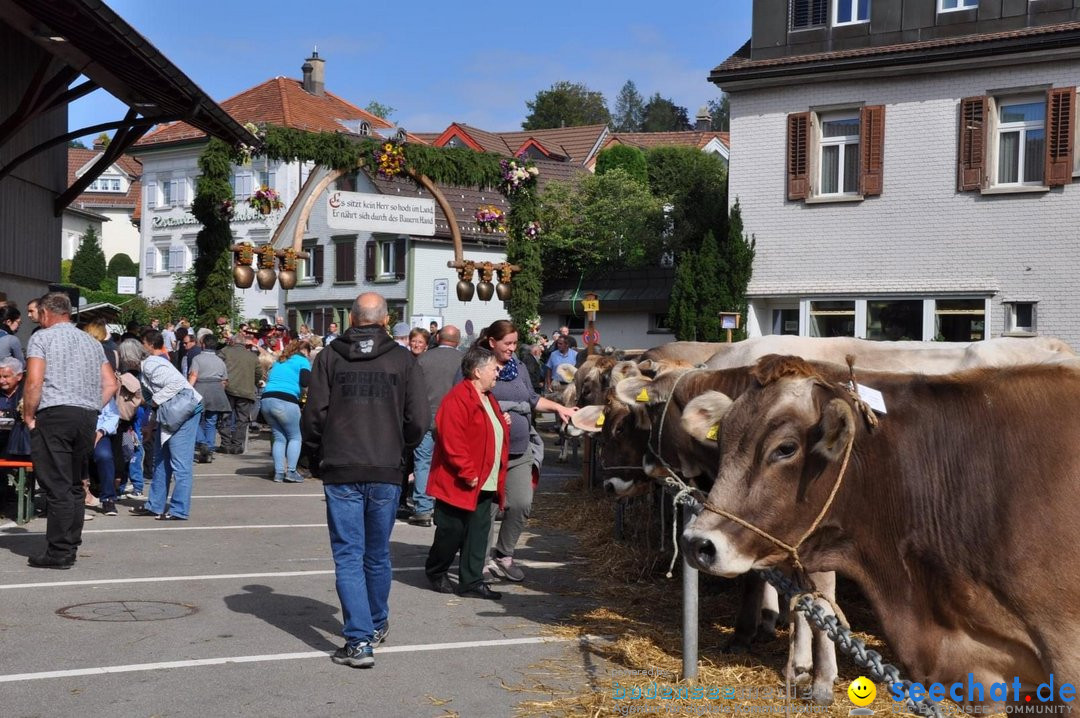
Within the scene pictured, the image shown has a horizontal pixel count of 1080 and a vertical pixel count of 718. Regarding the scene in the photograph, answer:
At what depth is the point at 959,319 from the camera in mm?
25172

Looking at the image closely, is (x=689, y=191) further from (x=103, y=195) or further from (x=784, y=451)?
(x=103, y=195)

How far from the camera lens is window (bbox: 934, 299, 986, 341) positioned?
977 inches

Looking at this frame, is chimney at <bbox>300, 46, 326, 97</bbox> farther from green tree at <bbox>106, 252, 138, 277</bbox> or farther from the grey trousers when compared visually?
the grey trousers

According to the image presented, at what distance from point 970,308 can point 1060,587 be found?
22.3 m

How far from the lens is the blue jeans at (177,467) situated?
41.5 ft

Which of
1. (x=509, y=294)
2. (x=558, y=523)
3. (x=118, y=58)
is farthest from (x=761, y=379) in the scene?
(x=509, y=294)

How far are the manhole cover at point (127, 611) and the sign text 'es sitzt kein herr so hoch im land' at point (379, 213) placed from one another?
10.7m

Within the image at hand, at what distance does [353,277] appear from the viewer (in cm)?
5309

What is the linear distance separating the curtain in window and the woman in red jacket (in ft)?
61.3

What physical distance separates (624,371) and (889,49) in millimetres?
17792

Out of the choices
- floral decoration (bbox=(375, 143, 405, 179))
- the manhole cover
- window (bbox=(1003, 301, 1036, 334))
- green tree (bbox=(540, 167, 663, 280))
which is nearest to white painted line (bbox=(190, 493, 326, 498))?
the manhole cover

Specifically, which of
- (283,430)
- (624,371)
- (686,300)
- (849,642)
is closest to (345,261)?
(686,300)

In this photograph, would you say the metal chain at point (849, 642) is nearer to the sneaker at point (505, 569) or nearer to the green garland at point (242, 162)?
the sneaker at point (505, 569)

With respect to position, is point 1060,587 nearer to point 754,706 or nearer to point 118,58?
point 754,706
